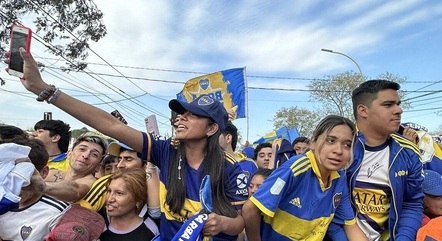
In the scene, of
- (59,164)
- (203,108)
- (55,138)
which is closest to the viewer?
(203,108)

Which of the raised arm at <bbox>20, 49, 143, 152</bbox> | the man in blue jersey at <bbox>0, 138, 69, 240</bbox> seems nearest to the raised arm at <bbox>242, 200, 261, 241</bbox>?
the raised arm at <bbox>20, 49, 143, 152</bbox>

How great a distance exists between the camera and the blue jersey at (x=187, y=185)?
254cm

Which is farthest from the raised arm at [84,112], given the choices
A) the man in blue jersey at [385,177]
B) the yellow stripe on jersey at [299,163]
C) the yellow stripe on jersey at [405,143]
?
the yellow stripe on jersey at [405,143]

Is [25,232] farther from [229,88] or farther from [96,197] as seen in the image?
[229,88]

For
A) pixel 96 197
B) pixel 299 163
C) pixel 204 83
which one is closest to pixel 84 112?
pixel 96 197

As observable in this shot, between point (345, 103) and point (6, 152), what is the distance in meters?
37.4

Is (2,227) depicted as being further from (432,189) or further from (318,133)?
(432,189)

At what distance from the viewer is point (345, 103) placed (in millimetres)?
37281

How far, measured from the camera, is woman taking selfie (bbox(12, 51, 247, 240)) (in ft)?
8.00

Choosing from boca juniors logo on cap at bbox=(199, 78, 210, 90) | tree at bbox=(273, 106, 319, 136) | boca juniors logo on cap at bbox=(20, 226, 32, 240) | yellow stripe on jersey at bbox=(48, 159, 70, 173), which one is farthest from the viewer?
tree at bbox=(273, 106, 319, 136)

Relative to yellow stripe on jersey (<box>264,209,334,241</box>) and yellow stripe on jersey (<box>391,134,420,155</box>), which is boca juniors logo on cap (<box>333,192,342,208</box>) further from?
yellow stripe on jersey (<box>391,134,420,155</box>)

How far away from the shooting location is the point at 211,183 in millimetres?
2533

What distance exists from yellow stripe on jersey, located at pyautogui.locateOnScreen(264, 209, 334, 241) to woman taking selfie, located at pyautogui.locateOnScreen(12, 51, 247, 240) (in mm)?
264

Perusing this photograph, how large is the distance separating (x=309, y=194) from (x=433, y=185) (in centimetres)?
118
